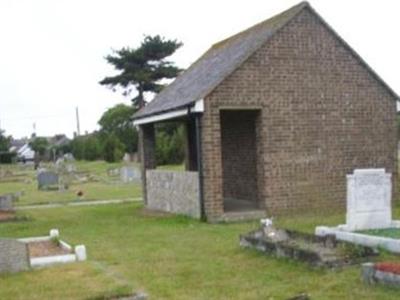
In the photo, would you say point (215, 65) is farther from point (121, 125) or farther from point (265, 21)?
point (121, 125)

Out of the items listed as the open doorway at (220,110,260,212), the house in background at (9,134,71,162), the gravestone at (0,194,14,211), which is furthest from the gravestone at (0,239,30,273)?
the house in background at (9,134,71,162)

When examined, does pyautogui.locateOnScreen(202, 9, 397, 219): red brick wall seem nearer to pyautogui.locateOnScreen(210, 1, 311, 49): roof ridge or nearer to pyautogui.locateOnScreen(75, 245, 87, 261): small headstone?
pyautogui.locateOnScreen(210, 1, 311, 49): roof ridge

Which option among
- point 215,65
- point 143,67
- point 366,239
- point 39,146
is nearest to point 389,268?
point 366,239

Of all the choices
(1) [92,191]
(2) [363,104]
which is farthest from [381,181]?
(1) [92,191]

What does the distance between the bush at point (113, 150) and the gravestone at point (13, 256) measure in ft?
199

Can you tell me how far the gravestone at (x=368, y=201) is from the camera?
14.0 m

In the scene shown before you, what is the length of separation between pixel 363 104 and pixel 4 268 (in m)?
12.8

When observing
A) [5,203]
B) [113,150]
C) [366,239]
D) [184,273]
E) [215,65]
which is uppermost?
[215,65]

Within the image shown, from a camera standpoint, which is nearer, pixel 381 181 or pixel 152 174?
pixel 381 181

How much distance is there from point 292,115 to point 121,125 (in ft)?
234

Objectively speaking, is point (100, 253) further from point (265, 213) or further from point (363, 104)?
point (363, 104)

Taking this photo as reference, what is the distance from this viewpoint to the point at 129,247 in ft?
47.0

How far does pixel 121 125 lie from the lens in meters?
89.6

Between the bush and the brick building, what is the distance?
168 feet
